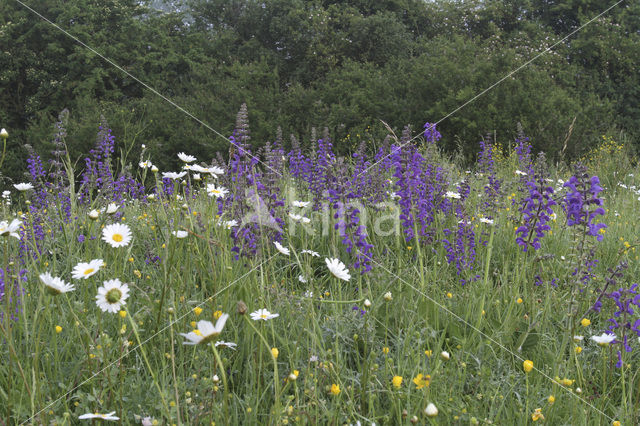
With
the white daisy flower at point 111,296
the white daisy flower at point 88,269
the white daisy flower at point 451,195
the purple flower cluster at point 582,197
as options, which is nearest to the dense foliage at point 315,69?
the white daisy flower at point 451,195

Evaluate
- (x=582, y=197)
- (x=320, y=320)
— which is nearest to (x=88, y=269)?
(x=320, y=320)

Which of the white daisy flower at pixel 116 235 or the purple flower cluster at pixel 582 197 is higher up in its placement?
the purple flower cluster at pixel 582 197

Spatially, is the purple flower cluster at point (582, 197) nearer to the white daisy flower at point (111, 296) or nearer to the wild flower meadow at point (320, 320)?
the wild flower meadow at point (320, 320)

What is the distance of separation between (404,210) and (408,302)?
90 cm

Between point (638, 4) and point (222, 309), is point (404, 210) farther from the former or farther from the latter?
point (638, 4)

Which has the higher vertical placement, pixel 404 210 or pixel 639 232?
pixel 404 210

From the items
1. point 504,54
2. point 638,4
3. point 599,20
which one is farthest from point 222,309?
point 638,4

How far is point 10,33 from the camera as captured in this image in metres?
17.0

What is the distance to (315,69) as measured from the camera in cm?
1759

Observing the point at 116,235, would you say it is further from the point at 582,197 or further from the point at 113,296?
the point at 582,197

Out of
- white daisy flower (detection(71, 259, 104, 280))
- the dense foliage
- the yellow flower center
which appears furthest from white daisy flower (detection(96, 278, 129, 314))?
the dense foliage

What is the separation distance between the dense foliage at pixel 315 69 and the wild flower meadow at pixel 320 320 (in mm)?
7675

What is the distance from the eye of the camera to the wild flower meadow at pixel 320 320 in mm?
1794

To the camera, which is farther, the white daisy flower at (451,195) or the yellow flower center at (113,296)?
the white daisy flower at (451,195)
